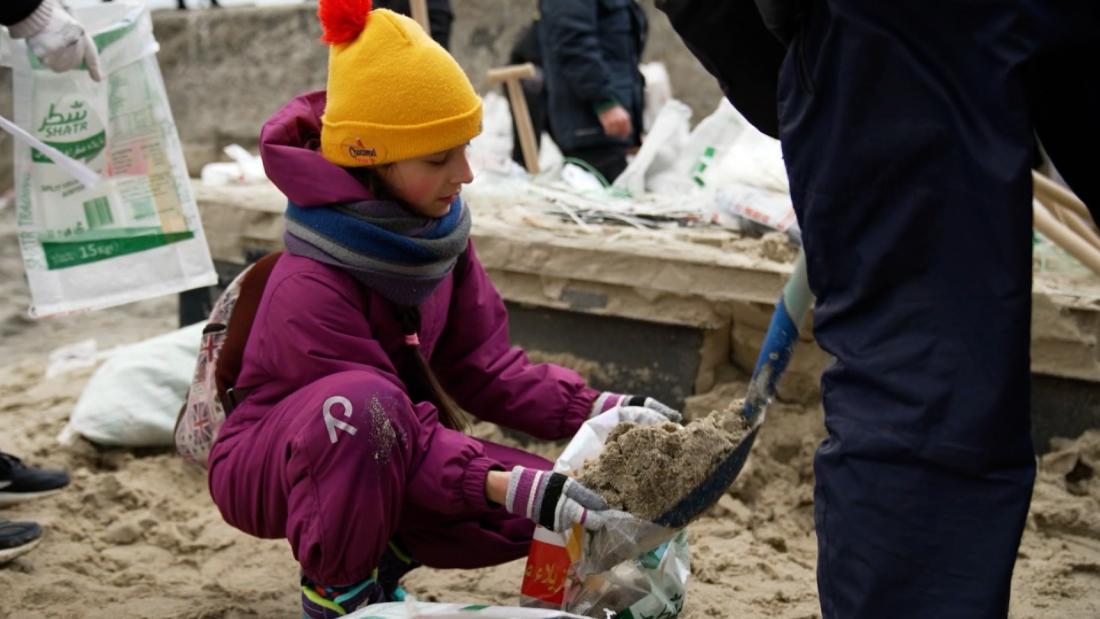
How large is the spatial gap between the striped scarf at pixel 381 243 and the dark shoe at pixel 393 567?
1.63ft

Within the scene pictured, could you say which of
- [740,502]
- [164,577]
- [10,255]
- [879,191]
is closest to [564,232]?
[740,502]

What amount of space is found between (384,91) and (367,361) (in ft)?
1.55

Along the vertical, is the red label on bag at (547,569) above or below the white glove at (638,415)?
below

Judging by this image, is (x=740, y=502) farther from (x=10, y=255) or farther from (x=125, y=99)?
(x=10, y=255)

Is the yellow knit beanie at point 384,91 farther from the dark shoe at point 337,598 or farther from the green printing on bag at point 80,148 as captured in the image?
the green printing on bag at point 80,148

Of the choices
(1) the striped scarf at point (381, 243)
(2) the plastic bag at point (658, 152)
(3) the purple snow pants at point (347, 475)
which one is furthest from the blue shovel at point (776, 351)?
(2) the plastic bag at point (658, 152)

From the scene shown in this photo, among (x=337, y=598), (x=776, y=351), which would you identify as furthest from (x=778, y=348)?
(x=337, y=598)

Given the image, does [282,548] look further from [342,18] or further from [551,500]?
[342,18]

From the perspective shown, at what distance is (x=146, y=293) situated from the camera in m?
2.89

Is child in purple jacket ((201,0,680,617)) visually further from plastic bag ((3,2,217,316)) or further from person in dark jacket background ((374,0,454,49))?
person in dark jacket background ((374,0,454,49))

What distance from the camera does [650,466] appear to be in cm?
194

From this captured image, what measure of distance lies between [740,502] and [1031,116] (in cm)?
160

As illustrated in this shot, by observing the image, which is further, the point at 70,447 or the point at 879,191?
the point at 70,447

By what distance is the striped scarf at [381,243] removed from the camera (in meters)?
2.03
